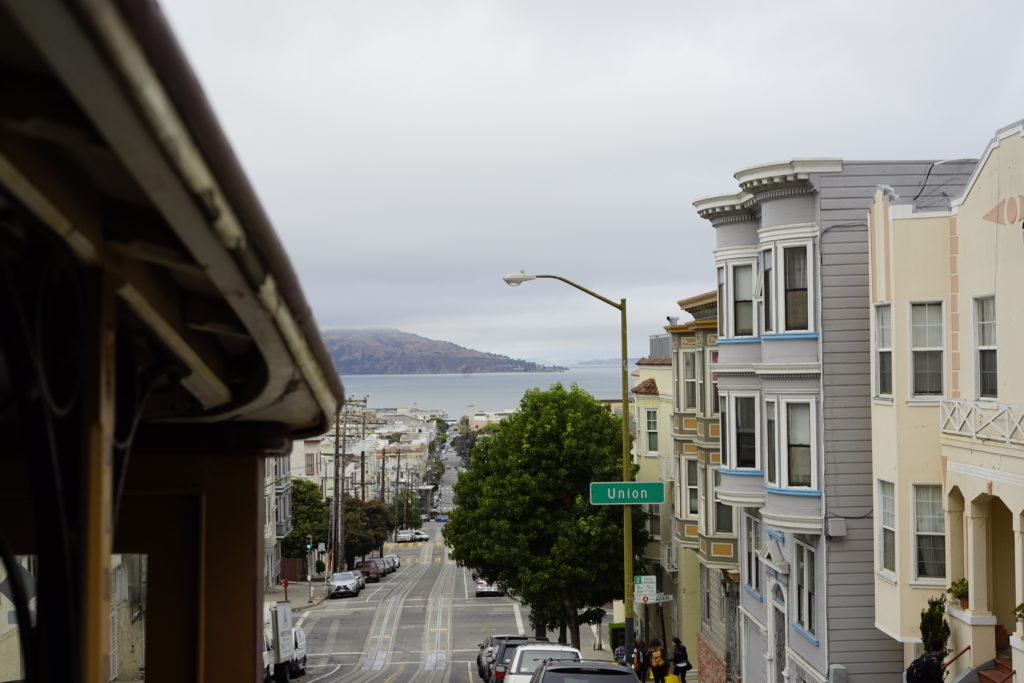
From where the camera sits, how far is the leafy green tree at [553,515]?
39.0 meters

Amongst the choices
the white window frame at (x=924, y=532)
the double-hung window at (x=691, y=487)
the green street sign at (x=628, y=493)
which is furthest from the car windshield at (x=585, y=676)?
the double-hung window at (x=691, y=487)

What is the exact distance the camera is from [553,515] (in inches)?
1581

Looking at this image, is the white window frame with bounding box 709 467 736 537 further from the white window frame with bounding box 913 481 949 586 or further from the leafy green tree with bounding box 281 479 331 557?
the leafy green tree with bounding box 281 479 331 557

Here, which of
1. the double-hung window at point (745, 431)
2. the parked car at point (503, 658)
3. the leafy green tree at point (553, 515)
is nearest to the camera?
the double-hung window at point (745, 431)

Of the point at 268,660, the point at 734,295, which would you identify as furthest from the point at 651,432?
the point at 734,295

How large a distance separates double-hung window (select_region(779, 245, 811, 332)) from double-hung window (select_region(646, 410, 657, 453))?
79.2 feet

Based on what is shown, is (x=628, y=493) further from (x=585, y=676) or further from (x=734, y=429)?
(x=734, y=429)

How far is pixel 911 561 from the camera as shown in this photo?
771 inches

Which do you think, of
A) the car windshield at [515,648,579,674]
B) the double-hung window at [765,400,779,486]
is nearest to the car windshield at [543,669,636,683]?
the car windshield at [515,648,579,674]

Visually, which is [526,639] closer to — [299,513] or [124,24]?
Result: [124,24]

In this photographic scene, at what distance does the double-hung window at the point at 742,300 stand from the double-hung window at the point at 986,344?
7851mm

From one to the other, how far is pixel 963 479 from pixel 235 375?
13.6m

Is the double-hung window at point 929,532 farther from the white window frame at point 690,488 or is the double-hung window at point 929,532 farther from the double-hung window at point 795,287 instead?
the white window frame at point 690,488

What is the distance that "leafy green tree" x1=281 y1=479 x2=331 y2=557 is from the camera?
82.4 m
